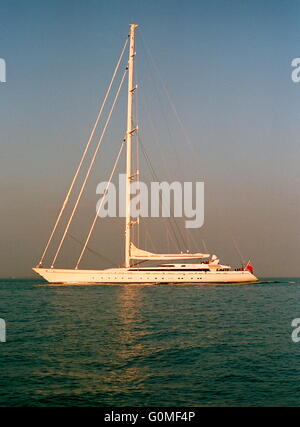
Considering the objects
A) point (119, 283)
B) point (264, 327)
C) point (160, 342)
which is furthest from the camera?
point (119, 283)

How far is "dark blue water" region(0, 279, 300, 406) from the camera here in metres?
12.8

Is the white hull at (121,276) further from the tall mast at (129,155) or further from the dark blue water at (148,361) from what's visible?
the dark blue water at (148,361)

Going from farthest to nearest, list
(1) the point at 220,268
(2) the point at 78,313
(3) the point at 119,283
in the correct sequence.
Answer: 1. (1) the point at 220,268
2. (3) the point at 119,283
3. (2) the point at 78,313

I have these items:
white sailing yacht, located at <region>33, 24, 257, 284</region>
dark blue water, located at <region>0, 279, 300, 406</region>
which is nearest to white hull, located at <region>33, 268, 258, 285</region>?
white sailing yacht, located at <region>33, 24, 257, 284</region>

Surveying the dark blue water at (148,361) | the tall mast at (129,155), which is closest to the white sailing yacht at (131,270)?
the tall mast at (129,155)

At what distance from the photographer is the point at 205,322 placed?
28406 mm

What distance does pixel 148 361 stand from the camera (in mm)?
17203

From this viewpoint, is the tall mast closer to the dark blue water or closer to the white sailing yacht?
the white sailing yacht

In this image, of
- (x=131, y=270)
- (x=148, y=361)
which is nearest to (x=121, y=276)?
(x=131, y=270)

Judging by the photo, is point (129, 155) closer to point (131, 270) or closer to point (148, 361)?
point (131, 270)

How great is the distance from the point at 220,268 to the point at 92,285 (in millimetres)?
19149
